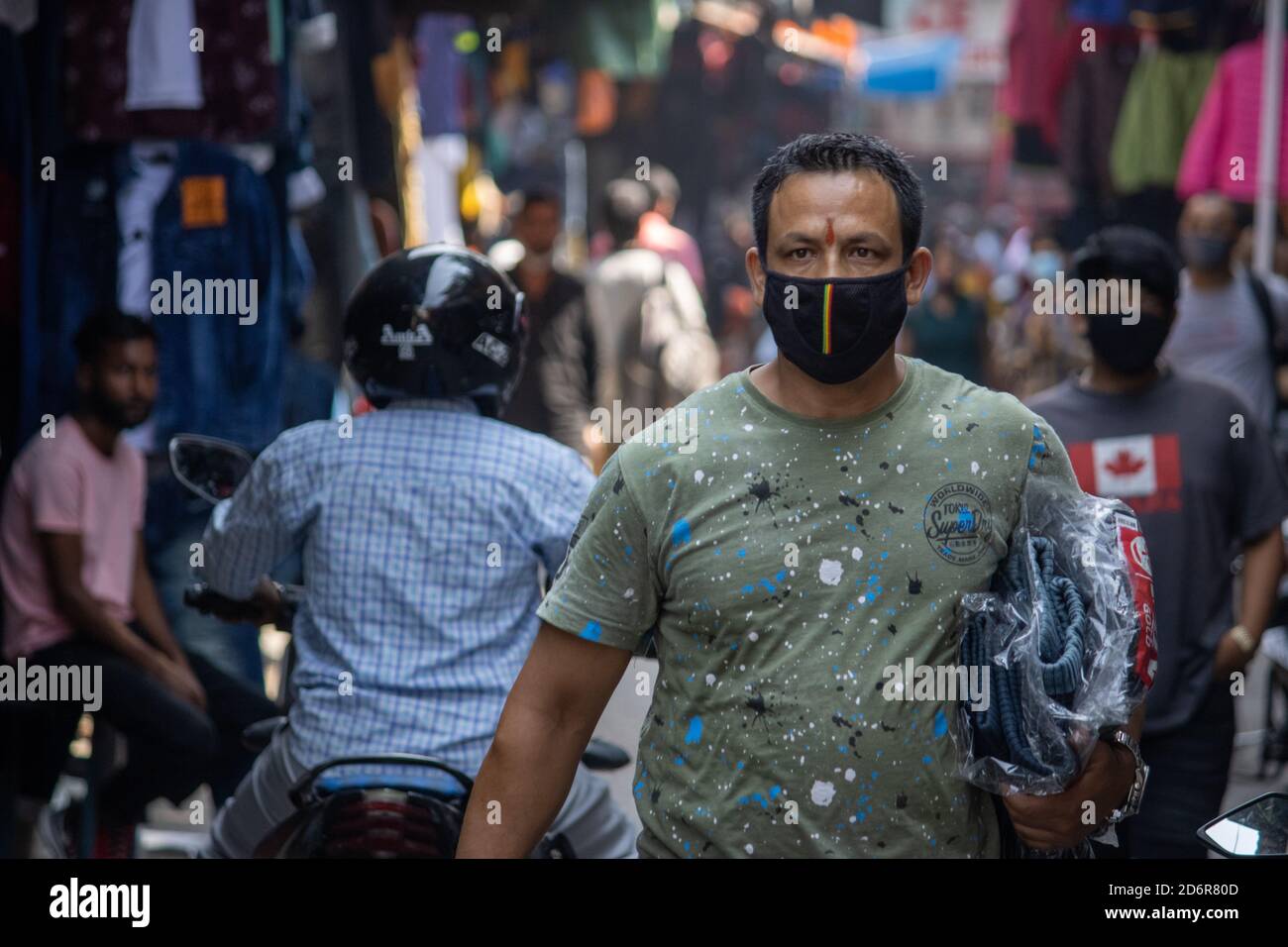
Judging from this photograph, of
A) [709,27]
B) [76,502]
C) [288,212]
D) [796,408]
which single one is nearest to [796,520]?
[796,408]

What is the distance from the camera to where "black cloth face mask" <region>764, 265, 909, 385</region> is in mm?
2592

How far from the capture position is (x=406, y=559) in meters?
3.59

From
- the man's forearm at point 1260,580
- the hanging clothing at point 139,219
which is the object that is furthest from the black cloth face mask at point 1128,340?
the hanging clothing at point 139,219

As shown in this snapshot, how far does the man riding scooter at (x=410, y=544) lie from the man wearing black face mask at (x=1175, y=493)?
4.46ft

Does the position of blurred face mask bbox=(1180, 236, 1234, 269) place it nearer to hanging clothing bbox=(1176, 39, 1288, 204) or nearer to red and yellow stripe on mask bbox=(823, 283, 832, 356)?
hanging clothing bbox=(1176, 39, 1288, 204)

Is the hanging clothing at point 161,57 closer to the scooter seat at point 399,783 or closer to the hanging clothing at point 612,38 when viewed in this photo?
the scooter seat at point 399,783

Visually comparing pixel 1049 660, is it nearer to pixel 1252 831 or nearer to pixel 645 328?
pixel 1252 831

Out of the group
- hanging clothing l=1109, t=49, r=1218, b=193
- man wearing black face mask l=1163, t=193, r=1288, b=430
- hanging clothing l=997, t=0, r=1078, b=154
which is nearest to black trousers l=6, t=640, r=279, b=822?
man wearing black face mask l=1163, t=193, r=1288, b=430

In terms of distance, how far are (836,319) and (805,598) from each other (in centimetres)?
41

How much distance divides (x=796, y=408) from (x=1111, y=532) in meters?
0.50

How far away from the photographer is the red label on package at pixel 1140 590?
257 cm

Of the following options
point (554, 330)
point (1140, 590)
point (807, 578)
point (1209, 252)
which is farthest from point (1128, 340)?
point (554, 330)

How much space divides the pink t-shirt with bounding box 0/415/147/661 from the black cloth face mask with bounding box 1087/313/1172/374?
114 inches

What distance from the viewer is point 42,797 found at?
5.43m
